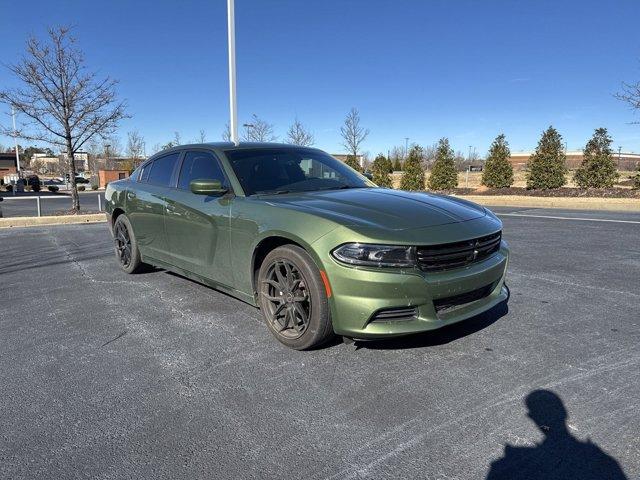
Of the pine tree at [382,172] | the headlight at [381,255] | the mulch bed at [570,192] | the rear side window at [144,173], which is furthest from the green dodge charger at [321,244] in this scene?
the pine tree at [382,172]

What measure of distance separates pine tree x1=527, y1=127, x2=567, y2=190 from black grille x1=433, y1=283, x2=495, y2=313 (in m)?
20.0

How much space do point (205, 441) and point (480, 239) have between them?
225 cm

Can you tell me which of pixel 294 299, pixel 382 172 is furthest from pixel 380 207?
pixel 382 172

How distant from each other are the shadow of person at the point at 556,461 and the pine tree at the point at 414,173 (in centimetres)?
2346

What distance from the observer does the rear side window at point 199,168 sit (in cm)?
425

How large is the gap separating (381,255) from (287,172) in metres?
1.74

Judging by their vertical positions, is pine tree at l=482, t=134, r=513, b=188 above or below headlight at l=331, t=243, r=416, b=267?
above

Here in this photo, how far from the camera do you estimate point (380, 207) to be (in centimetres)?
340

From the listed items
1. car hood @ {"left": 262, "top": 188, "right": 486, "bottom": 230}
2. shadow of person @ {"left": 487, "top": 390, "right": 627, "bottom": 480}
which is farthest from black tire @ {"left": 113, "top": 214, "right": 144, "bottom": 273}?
shadow of person @ {"left": 487, "top": 390, "right": 627, "bottom": 480}

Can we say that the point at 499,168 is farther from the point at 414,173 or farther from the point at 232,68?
the point at 232,68

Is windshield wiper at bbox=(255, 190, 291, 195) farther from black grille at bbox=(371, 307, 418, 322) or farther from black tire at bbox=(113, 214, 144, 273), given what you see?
black tire at bbox=(113, 214, 144, 273)

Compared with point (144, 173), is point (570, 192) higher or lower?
lower

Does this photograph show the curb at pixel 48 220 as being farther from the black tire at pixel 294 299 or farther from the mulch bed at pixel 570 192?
the mulch bed at pixel 570 192

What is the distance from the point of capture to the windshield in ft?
13.3
